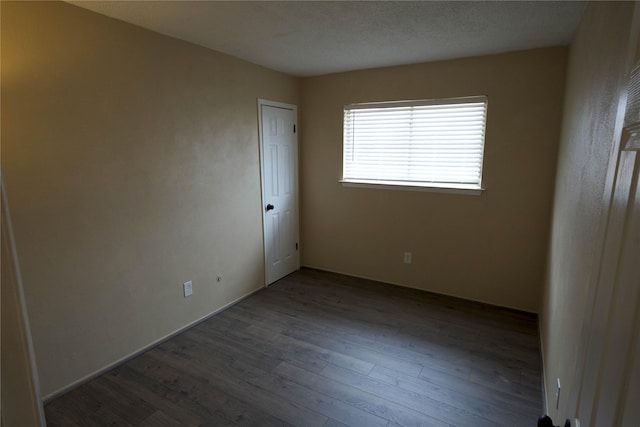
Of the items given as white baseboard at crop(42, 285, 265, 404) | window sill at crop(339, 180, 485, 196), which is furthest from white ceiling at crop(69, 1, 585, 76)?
white baseboard at crop(42, 285, 265, 404)

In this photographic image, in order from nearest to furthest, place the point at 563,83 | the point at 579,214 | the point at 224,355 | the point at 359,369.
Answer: the point at 579,214
the point at 359,369
the point at 224,355
the point at 563,83

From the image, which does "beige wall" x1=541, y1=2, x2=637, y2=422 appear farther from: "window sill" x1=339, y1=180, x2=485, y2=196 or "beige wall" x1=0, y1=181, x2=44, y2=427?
"window sill" x1=339, y1=180, x2=485, y2=196

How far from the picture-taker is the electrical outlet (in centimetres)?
300

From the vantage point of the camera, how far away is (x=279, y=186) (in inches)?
159

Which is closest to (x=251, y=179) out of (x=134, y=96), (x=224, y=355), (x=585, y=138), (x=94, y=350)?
(x=134, y=96)

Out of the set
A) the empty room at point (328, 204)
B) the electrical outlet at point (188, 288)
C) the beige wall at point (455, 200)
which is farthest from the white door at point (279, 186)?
the electrical outlet at point (188, 288)

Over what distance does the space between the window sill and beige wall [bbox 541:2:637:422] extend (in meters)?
1.25

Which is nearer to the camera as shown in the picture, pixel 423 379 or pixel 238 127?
pixel 423 379

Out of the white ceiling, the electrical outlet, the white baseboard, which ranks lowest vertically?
the white baseboard

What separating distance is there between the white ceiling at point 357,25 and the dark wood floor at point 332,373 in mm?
2547

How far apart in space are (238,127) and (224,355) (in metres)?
2.18

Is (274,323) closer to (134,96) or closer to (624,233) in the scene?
(134,96)

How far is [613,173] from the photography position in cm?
67

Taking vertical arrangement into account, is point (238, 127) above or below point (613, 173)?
above
